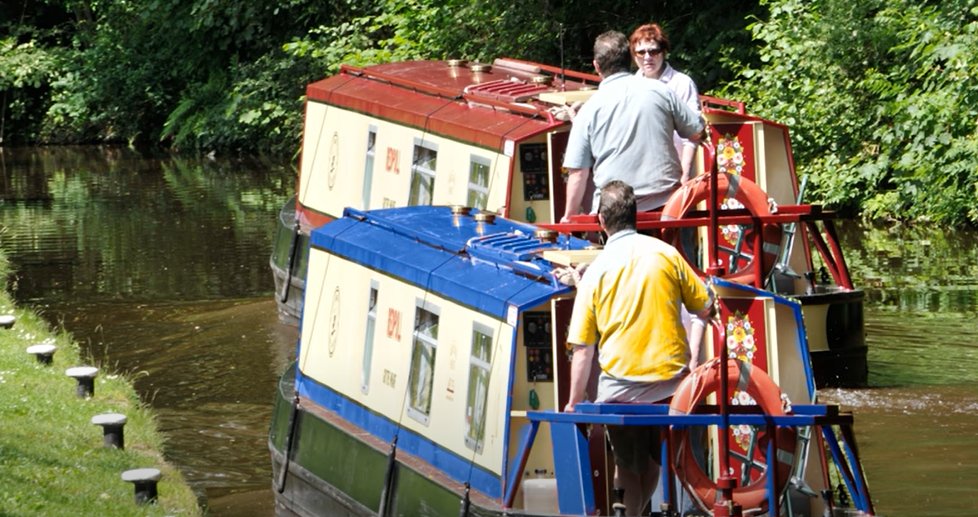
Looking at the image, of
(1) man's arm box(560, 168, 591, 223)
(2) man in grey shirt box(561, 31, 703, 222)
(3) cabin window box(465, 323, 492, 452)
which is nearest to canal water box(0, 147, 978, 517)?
(2) man in grey shirt box(561, 31, 703, 222)

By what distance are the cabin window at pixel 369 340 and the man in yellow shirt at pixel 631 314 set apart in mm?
2736

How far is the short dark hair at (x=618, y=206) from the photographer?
7.74m

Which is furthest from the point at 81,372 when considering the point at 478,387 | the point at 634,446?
the point at 634,446

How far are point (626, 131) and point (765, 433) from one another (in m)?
2.54

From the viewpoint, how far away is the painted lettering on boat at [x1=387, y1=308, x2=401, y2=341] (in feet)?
33.5

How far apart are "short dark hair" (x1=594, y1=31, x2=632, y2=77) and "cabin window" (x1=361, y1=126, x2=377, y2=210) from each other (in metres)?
6.50

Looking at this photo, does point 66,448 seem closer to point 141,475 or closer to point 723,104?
point 141,475

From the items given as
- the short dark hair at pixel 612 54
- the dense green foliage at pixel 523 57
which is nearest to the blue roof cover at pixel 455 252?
the short dark hair at pixel 612 54

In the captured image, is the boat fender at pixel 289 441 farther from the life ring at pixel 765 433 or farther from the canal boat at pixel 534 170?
the life ring at pixel 765 433

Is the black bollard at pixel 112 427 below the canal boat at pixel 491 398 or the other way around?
below

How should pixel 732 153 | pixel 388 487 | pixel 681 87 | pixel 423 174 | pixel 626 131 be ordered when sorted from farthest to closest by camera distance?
pixel 423 174
pixel 732 153
pixel 681 87
pixel 626 131
pixel 388 487

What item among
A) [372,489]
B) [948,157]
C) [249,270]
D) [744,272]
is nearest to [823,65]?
[948,157]

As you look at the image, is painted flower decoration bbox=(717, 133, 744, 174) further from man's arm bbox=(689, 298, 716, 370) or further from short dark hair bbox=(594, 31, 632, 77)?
man's arm bbox=(689, 298, 716, 370)

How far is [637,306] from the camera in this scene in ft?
25.3
